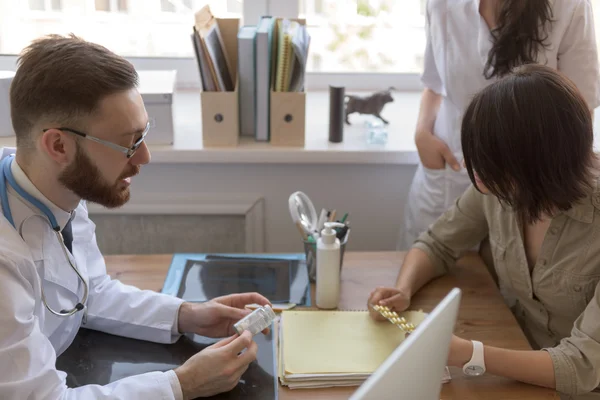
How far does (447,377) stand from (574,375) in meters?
0.23

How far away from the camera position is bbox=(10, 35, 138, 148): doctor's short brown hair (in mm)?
1147

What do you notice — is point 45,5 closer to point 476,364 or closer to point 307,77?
point 307,77

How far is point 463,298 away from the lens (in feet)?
5.21

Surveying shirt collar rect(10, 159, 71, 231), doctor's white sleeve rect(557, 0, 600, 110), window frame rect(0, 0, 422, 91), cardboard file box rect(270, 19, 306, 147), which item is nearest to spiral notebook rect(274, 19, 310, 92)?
cardboard file box rect(270, 19, 306, 147)

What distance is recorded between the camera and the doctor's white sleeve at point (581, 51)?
5.18 ft

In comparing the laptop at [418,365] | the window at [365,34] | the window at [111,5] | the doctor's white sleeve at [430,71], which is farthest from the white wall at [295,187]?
the laptop at [418,365]

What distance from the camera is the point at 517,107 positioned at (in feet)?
4.04

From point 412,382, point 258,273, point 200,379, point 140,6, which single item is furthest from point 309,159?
point 412,382

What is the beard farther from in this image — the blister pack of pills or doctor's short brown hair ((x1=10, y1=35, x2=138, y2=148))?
the blister pack of pills

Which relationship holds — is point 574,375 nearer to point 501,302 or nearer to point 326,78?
point 501,302

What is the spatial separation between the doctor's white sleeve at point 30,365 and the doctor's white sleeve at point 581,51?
1135 millimetres

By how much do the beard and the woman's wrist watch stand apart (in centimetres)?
72

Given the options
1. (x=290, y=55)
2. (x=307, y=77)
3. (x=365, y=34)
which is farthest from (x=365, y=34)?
(x=290, y=55)

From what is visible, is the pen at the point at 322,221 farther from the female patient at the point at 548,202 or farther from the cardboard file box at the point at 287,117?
the cardboard file box at the point at 287,117
